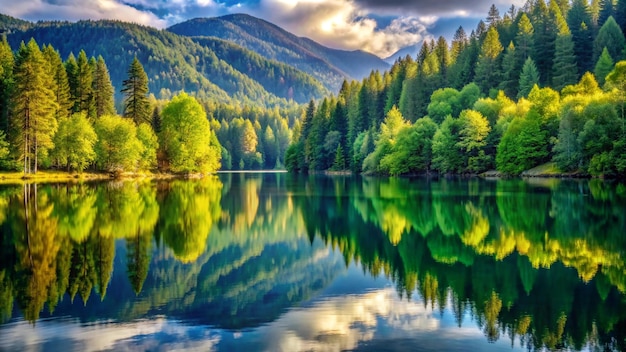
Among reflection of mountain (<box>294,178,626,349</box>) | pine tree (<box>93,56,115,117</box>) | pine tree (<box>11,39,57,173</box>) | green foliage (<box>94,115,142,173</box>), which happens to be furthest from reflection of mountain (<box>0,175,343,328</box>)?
pine tree (<box>93,56,115,117</box>)

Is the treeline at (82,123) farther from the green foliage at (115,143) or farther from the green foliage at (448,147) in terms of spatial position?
the green foliage at (448,147)

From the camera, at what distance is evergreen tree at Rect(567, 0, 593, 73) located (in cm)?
10334

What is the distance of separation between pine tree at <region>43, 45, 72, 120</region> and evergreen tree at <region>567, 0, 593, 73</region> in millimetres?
87293

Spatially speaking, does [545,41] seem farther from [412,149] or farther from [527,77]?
[412,149]

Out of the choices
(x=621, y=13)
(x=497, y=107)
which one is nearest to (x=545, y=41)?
(x=621, y=13)

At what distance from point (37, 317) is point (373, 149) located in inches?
3952

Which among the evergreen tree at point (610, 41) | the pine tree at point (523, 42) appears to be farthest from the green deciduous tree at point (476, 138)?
the evergreen tree at point (610, 41)

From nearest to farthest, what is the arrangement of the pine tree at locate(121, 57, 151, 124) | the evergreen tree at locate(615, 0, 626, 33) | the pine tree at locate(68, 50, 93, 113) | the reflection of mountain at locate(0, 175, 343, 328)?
the reflection of mountain at locate(0, 175, 343, 328), the pine tree at locate(68, 50, 93, 113), the pine tree at locate(121, 57, 151, 124), the evergreen tree at locate(615, 0, 626, 33)

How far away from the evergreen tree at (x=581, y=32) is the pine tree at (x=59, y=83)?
87293 mm

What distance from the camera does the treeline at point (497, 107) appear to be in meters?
66.4

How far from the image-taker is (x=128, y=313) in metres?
12.3

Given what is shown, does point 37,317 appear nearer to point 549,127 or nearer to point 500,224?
point 500,224

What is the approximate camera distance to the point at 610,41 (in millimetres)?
96188

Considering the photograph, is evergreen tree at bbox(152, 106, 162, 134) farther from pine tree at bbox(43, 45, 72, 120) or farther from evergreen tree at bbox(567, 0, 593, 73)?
evergreen tree at bbox(567, 0, 593, 73)
